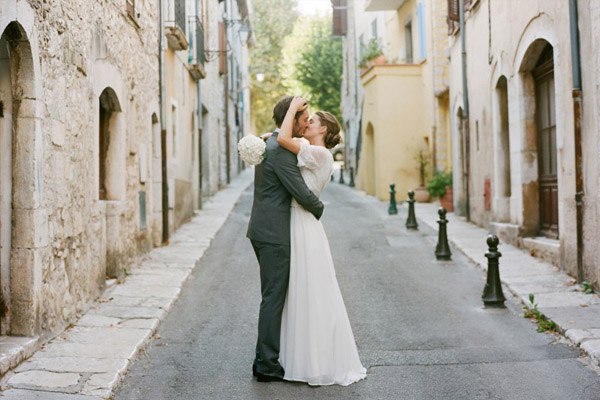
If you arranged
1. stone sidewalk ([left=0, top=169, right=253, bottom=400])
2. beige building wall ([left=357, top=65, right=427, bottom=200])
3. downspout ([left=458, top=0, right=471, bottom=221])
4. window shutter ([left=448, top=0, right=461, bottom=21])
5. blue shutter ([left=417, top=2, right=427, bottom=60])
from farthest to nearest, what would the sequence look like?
beige building wall ([left=357, top=65, right=427, bottom=200])
blue shutter ([left=417, top=2, right=427, bottom=60])
window shutter ([left=448, top=0, right=461, bottom=21])
downspout ([left=458, top=0, right=471, bottom=221])
stone sidewalk ([left=0, top=169, right=253, bottom=400])

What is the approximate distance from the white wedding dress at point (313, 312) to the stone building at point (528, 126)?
3.86 metres

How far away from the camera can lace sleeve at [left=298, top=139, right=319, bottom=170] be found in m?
4.79

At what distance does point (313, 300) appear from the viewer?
473cm

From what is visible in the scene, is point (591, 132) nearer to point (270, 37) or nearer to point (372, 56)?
point (372, 56)

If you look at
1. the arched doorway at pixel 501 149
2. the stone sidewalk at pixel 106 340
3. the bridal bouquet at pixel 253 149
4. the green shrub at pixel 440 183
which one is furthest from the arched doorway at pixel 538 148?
the green shrub at pixel 440 183

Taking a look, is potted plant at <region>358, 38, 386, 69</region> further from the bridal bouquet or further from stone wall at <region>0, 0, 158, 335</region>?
the bridal bouquet

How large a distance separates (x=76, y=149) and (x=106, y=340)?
189 centimetres

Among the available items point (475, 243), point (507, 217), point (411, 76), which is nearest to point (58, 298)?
point (475, 243)

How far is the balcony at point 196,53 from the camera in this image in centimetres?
1537

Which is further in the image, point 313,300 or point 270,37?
point 270,37

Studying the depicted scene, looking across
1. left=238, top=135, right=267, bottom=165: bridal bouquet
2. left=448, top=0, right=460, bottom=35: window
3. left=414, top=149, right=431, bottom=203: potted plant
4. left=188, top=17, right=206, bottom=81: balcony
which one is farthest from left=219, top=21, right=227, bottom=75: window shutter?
left=238, top=135, right=267, bottom=165: bridal bouquet

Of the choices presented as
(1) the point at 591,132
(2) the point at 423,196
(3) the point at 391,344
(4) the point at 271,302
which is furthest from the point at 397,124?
(4) the point at 271,302

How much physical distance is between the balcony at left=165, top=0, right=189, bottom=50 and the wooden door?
19.1ft

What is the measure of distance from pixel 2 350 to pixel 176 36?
826 centimetres
